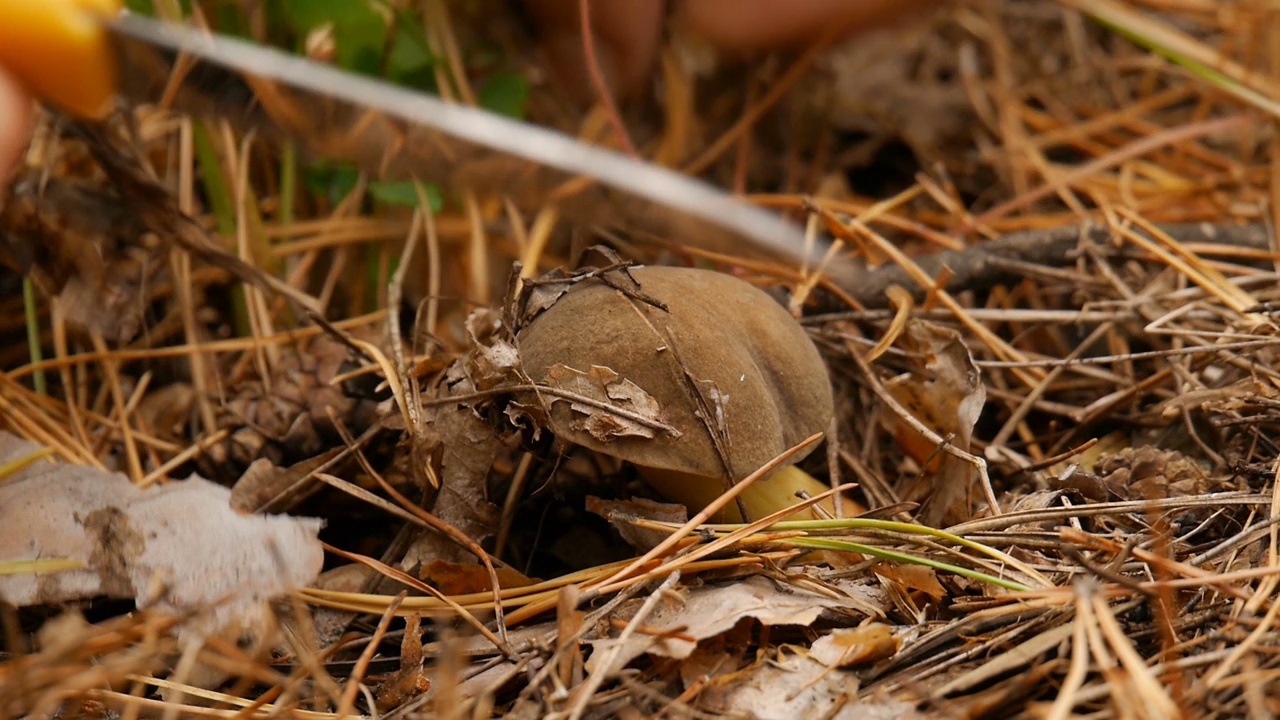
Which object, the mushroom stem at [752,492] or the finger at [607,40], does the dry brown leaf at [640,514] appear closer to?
the mushroom stem at [752,492]

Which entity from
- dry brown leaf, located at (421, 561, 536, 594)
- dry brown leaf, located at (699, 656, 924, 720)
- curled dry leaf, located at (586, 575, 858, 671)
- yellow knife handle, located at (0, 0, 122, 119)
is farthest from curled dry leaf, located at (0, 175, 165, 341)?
dry brown leaf, located at (699, 656, 924, 720)

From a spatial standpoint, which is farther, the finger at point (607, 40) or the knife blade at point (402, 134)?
the finger at point (607, 40)

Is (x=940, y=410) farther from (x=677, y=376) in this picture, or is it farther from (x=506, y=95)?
(x=506, y=95)

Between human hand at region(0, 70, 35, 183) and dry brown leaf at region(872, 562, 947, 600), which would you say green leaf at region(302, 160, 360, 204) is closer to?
human hand at region(0, 70, 35, 183)

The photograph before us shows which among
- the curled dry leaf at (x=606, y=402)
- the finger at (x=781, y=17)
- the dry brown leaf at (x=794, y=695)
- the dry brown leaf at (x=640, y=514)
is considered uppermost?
the finger at (x=781, y=17)

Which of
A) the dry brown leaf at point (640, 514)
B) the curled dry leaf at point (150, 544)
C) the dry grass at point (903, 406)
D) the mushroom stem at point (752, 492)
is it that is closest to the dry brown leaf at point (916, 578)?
the dry grass at point (903, 406)

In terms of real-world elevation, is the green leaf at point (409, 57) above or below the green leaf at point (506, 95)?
above
